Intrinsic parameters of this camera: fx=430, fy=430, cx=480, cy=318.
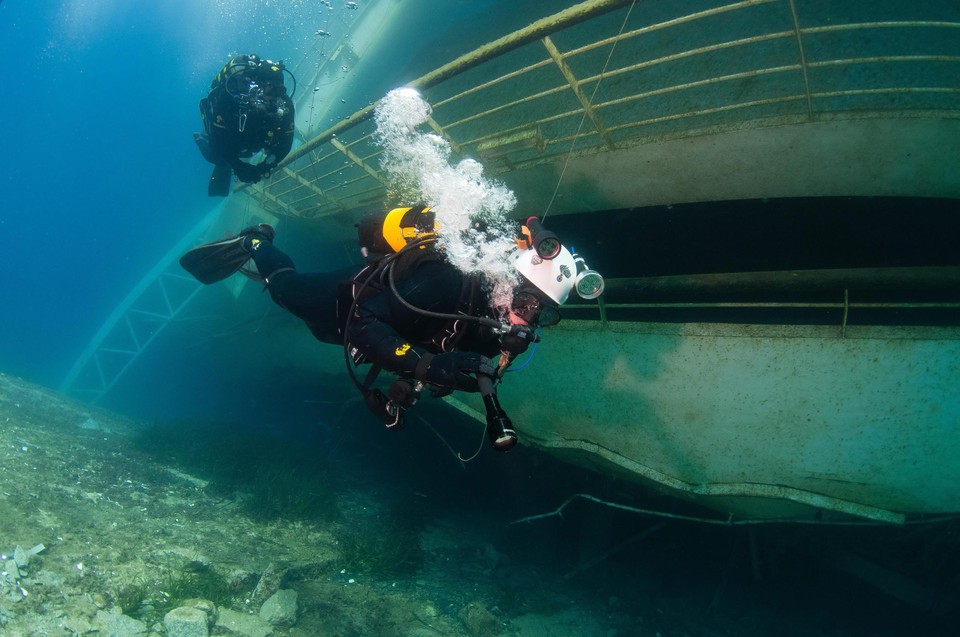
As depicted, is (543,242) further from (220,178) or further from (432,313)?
(220,178)

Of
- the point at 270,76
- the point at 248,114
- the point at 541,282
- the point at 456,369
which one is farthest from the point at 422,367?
the point at 270,76

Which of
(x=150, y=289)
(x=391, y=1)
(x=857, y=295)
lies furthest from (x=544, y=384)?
(x=150, y=289)

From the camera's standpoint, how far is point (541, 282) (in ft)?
9.09

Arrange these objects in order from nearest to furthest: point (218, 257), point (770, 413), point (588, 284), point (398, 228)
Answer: point (588, 284) < point (398, 228) < point (770, 413) < point (218, 257)

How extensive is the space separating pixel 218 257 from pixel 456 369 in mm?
4607

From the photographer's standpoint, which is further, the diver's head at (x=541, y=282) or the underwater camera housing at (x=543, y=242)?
the diver's head at (x=541, y=282)

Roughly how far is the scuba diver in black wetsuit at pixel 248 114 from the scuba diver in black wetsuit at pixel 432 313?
4363mm

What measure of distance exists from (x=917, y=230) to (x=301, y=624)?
6695 millimetres

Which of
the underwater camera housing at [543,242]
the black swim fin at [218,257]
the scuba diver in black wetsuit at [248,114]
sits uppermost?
the scuba diver in black wetsuit at [248,114]

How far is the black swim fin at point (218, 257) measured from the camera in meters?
5.52

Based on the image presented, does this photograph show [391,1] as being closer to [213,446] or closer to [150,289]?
[213,446]

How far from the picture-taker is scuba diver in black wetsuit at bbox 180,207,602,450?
2.52 metres

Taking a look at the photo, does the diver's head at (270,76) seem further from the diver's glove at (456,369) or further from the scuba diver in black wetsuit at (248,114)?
the diver's glove at (456,369)

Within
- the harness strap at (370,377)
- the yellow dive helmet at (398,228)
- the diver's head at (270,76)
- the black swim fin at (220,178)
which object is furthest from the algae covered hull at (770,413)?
the black swim fin at (220,178)
